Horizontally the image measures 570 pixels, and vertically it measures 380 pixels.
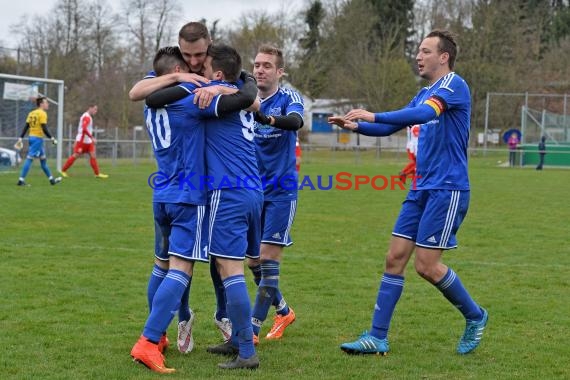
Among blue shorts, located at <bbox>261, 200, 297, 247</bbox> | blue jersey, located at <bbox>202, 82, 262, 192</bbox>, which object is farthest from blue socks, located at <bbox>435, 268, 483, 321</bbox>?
blue jersey, located at <bbox>202, 82, 262, 192</bbox>

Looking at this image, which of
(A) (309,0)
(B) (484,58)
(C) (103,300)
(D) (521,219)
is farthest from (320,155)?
(C) (103,300)

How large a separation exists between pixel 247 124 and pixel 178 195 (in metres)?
0.66

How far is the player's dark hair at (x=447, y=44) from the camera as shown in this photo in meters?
5.69

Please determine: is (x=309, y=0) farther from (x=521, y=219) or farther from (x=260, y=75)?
(x=260, y=75)

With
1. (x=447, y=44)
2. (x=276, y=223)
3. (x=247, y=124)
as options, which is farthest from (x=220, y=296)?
(x=447, y=44)

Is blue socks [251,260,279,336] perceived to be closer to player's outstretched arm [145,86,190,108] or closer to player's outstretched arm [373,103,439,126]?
player's outstretched arm [373,103,439,126]

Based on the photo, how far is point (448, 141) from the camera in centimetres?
561

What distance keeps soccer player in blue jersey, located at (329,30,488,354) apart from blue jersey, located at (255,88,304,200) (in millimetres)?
599

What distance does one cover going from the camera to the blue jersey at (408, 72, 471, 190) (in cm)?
558

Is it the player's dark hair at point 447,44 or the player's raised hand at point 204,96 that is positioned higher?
the player's dark hair at point 447,44

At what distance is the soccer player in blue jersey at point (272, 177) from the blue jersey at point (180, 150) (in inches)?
41.1

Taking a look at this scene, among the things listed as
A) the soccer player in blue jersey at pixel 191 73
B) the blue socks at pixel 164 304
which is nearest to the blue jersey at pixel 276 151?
the soccer player in blue jersey at pixel 191 73

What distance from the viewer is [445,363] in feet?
17.9

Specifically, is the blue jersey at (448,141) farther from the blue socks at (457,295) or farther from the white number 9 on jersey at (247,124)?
the white number 9 on jersey at (247,124)
